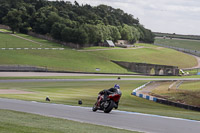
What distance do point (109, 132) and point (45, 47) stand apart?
423 ft

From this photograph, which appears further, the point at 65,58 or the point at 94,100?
the point at 65,58

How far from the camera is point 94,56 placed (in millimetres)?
136250

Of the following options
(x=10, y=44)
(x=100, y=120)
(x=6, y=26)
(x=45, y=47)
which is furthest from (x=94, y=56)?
(x=100, y=120)

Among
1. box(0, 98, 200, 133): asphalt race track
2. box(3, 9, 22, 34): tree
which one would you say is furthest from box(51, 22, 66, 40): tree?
box(0, 98, 200, 133): asphalt race track

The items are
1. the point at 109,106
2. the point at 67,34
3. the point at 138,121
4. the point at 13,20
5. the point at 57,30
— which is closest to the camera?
the point at 138,121

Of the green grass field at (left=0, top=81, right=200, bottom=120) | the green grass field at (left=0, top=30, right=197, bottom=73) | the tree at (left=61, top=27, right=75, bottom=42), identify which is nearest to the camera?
the green grass field at (left=0, top=81, right=200, bottom=120)

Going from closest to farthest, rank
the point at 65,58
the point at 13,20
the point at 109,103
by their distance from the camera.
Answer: the point at 109,103, the point at 65,58, the point at 13,20

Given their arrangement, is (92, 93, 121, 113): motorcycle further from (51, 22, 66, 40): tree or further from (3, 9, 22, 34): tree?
(3, 9, 22, 34): tree

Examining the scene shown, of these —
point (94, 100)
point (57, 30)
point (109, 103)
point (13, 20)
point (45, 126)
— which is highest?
point (13, 20)

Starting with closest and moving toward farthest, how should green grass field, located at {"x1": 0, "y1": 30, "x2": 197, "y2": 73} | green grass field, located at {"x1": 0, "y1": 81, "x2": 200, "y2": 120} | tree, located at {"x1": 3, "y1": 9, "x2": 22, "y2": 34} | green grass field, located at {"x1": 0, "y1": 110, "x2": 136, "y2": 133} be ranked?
1. green grass field, located at {"x1": 0, "y1": 110, "x2": 136, "y2": 133}
2. green grass field, located at {"x1": 0, "y1": 81, "x2": 200, "y2": 120}
3. green grass field, located at {"x1": 0, "y1": 30, "x2": 197, "y2": 73}
4. tree, located at {"x1": 3, "y1": 9, "x2": 22, "y2": 34}

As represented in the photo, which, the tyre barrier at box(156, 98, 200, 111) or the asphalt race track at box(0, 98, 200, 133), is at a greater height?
the asphalt race track at box(0, 98, 200, 133)

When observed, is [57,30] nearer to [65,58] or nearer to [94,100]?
[65,58]

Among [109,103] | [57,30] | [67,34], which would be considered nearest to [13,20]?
[57,30]

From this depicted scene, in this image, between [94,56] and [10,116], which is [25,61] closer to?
[94,56]
